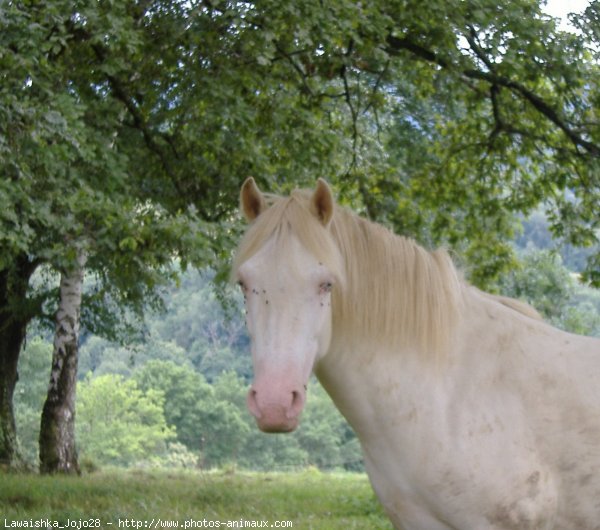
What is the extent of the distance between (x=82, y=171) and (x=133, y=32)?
1586mm

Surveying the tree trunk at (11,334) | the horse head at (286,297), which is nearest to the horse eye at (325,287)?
the horse head at (286,297)

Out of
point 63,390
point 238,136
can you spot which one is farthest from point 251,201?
point 63,390

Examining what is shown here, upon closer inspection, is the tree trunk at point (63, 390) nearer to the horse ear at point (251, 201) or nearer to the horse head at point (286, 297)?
the horse ear at point (251, 201)

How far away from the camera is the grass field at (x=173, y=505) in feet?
23.7

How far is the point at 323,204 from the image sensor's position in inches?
139

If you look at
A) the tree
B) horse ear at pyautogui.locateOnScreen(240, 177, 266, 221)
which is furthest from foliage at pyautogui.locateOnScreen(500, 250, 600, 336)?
the tree

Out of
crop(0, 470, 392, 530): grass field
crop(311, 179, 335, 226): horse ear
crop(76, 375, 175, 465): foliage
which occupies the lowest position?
crop(76, 375, 175, 465): foliage

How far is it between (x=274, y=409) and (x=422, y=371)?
2.66 ft

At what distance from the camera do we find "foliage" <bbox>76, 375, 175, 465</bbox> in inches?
1726

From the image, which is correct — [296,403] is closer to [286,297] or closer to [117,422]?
[286,297]

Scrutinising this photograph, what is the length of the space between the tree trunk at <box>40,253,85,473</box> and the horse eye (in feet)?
31.2

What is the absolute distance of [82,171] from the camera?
347 inches

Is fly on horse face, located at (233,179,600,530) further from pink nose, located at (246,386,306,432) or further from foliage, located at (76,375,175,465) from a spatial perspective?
foliage, located at (76,375,175,465)

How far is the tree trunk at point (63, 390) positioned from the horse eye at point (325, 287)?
374 inches
